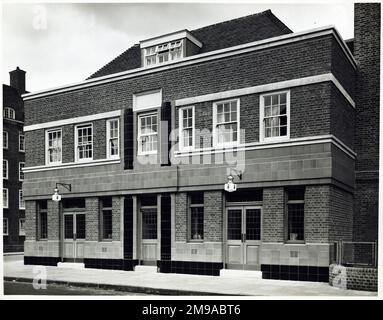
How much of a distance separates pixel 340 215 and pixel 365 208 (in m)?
1.58

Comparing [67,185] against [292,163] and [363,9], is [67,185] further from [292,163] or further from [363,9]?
[363,9]

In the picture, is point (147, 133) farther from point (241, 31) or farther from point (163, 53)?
point (241, 31)

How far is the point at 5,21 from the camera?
1159 centimetres

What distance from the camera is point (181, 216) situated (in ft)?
51.5

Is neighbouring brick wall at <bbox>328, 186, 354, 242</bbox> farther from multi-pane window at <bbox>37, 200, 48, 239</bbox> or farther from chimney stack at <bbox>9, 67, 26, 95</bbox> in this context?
multi-pane window at <bbox>37, 200, 48, 239</bbox>

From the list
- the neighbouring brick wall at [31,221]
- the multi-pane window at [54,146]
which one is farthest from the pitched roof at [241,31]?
the neighbouring brick wall at [31,221]

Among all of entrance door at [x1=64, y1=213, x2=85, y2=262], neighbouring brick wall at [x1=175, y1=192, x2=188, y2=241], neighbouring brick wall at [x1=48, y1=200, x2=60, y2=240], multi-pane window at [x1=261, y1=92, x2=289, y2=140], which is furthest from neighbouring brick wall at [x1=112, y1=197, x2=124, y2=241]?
multi-pane window at [x1=261, y1=92, x2=289, y2=140]

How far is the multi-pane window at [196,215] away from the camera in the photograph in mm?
15477

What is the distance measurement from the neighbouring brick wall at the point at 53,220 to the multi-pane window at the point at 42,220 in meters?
0.49

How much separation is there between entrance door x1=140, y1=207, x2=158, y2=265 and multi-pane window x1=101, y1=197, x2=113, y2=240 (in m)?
1.50

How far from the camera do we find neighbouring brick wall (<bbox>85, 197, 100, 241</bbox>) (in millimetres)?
17406

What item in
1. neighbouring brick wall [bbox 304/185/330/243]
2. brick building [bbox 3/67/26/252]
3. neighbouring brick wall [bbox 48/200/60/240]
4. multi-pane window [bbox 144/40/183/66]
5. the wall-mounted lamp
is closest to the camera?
neighbouring brick wall [bbox 304/185/330/243]

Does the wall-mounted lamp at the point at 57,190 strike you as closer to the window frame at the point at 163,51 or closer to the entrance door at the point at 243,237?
the window frame at the point at 163,51

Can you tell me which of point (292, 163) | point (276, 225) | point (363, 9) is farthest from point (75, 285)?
point (363, 9)
